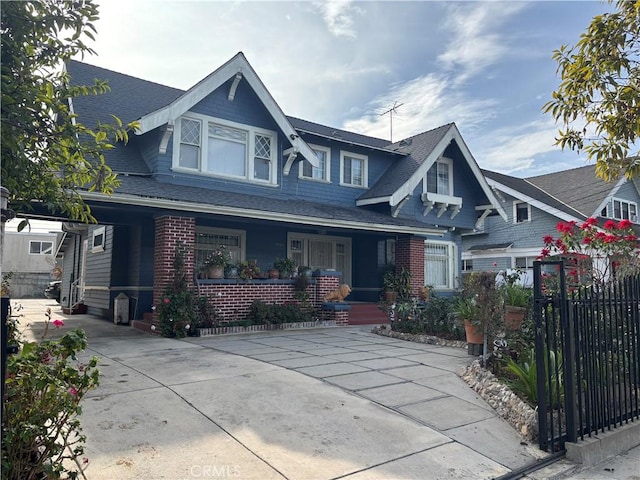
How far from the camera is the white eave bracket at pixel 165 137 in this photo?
11328 millimetres

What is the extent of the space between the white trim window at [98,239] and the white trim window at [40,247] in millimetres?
23186

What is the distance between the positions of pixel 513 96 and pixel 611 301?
6.22 m

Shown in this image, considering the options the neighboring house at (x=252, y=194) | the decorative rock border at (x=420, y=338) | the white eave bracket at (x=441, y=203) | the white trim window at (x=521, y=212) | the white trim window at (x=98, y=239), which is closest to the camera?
the decorative rock border at (x=420, y=338)

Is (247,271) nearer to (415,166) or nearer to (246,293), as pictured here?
(246,293)

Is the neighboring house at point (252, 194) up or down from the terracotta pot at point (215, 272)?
up

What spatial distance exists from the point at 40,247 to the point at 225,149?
2993cm

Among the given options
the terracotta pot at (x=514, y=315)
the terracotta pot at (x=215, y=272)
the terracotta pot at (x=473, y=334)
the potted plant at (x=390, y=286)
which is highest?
the terracotta pot at (x=215, y=272)

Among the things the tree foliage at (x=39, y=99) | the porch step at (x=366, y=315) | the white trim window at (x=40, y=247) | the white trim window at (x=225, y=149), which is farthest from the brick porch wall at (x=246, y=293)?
the white trim window at (x=40, y=247)

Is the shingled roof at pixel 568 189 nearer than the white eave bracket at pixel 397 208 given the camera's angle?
No

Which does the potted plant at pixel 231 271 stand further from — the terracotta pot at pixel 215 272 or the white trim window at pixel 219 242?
the white trim window at pixel 219 242

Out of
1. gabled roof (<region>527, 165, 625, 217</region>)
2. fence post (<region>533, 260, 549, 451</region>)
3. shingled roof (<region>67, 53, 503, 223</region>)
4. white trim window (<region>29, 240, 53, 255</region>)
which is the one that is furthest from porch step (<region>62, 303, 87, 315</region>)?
gabled roof (<region>527, 165, 625, 217</region>)

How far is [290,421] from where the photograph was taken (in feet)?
14.1

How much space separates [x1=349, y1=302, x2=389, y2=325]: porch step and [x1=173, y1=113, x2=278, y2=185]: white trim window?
478cm

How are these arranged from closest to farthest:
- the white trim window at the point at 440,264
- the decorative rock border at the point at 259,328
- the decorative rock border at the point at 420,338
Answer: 1. the decorative rock border at the point at 420,338
2. the decorative rock border at the point at 259,328
3. the white trim window at the point at 440,264
